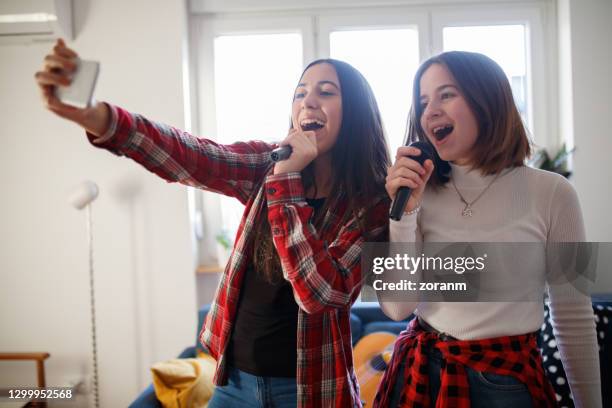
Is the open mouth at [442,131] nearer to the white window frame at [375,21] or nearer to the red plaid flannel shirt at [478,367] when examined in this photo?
the red plaid flannel shirt at [478,367]

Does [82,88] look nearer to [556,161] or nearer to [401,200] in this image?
[401,200]

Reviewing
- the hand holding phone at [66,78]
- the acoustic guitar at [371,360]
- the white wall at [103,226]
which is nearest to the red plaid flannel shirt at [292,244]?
the hand holding phone at [66,78]

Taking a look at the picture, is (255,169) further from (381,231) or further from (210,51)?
(210,51)

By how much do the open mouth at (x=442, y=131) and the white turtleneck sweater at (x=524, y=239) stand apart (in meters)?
0.12

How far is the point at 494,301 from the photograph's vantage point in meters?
0.69

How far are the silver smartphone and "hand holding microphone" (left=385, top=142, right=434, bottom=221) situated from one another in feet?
1.52

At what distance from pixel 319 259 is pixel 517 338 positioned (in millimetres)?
343

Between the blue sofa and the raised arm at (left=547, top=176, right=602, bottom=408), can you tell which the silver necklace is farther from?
the blue sofa

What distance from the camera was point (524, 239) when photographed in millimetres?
691

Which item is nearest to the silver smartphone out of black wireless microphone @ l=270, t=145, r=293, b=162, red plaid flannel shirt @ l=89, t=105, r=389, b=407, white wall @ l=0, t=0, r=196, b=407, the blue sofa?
red plaid flannel shirt @ l=89, t=105, r=389, b=407

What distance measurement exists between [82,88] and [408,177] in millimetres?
488
